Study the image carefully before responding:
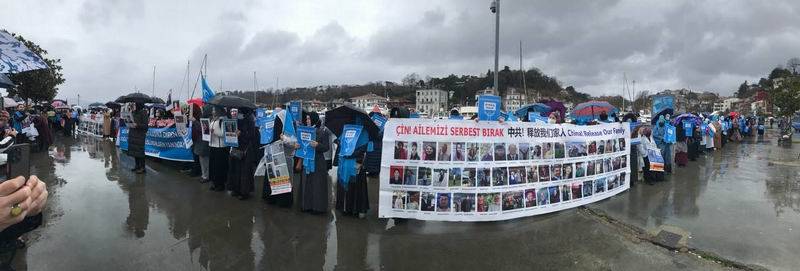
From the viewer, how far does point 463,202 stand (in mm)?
5422

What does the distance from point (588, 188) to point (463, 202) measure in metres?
2.50

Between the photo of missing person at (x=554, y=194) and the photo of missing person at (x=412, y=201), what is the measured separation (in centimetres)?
207

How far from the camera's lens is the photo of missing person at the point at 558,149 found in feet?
20.1

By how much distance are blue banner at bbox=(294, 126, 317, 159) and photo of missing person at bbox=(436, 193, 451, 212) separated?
1982mm

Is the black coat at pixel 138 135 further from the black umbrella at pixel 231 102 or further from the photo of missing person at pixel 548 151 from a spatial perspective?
the photo of missing person at pixel 548 151

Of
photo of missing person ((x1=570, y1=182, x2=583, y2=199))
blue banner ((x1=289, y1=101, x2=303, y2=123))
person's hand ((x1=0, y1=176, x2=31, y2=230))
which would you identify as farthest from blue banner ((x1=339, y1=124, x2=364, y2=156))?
person's hand ((x1=0, y1=176, x2=31, y2=230))

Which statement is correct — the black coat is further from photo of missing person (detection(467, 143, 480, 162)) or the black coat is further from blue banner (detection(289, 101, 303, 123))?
photo of missing person (detection(467, 143, 480, 162))

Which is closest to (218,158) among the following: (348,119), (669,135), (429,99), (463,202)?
(348,119)

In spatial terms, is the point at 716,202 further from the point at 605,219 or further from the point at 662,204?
the point at 605,219

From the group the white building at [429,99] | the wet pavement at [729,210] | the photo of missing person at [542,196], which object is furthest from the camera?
the white building at [429,99]

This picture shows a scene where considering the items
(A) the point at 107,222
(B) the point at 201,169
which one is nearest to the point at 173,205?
(A) the point at 107,222

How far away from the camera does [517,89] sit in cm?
10719

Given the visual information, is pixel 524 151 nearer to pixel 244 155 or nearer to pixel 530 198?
pixel 530 198

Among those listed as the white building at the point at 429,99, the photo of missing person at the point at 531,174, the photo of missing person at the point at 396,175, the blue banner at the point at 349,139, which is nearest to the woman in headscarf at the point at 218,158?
the blue banner at the point at 349,139
